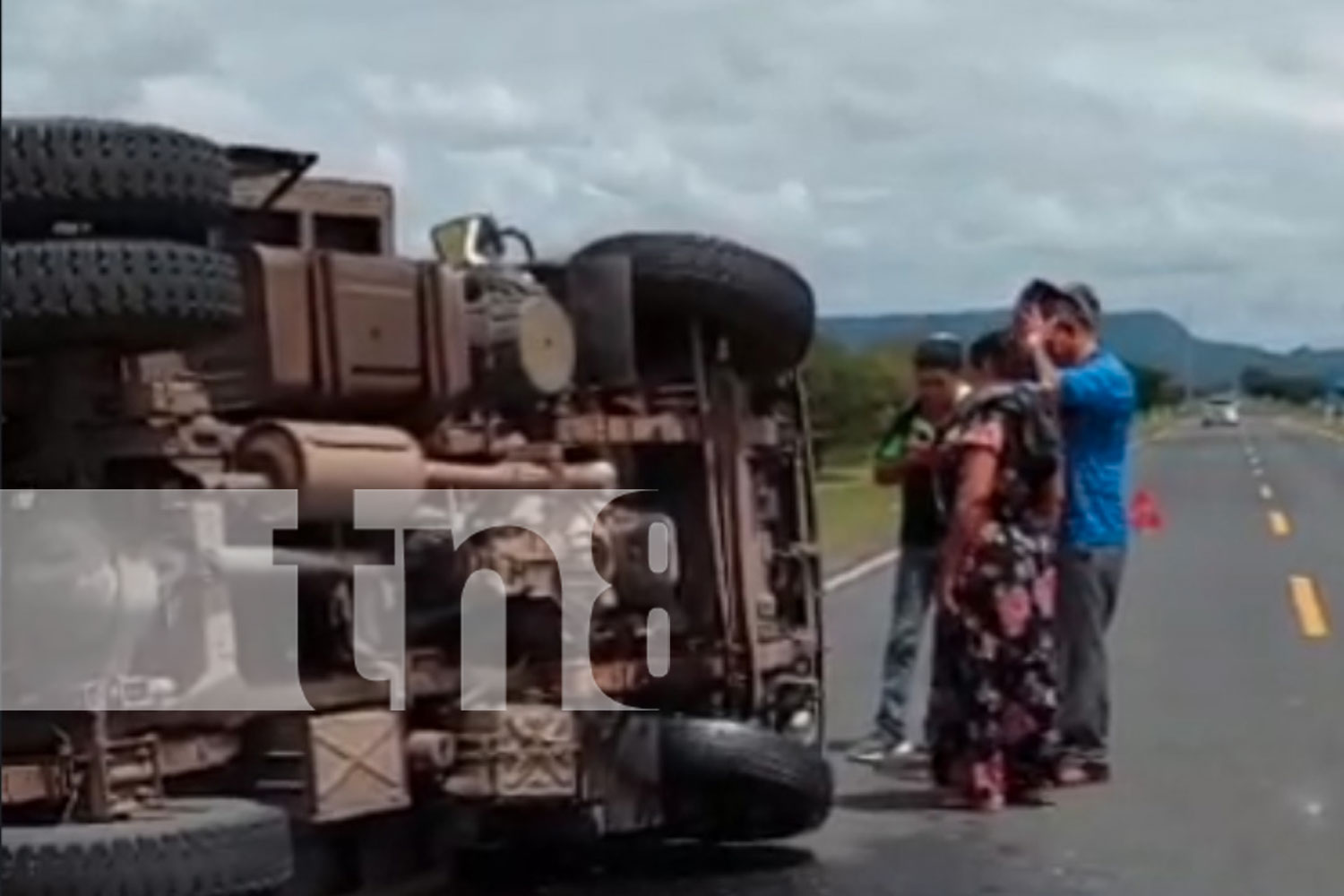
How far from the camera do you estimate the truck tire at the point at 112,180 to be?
6203 mm

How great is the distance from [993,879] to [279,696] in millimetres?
2825

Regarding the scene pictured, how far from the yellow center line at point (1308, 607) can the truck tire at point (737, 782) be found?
8.10 meters

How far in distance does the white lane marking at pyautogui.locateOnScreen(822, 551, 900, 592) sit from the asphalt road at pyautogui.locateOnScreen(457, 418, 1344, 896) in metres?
0.92

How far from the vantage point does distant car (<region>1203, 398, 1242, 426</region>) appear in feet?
45.3

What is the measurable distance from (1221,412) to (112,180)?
999 centimetres

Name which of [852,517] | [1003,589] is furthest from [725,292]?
[852,517]

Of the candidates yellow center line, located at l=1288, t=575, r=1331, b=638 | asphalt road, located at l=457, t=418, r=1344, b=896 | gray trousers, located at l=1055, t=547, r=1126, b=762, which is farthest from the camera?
yellow center line, located at l=1288, t=575, r=1331, b=638

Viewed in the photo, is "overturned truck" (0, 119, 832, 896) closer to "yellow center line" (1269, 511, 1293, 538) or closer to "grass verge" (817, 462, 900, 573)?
"grass verge" (817, 462, 900, 573)

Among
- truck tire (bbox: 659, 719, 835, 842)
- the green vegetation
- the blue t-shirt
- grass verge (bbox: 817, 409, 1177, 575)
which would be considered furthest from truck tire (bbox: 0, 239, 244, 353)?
grass verge (bbox: 817, 409, 1177, 575)

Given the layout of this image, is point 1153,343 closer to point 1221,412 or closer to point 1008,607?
point 1008,607

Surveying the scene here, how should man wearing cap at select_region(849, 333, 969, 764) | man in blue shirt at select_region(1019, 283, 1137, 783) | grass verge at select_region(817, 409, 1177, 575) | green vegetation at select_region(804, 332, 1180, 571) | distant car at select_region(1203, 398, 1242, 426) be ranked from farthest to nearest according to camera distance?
grass verge at select_region(817, 409, 1177, 575) → green vegetation at select_region(804, 332, 1180, 571) → distant car at select_region(1203, 398, 1242, 426) → man wearing cap at select_region(849, 333, 969, 764) → man in blue shirt at select_region(1019, 283, 1137, 783)

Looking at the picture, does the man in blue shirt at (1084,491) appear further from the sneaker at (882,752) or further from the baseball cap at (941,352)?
the sneaker at (882,752)

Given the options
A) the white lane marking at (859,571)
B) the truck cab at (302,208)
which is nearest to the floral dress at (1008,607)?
the truck cab at (302,208)

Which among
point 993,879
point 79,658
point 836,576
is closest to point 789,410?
point 993,879
